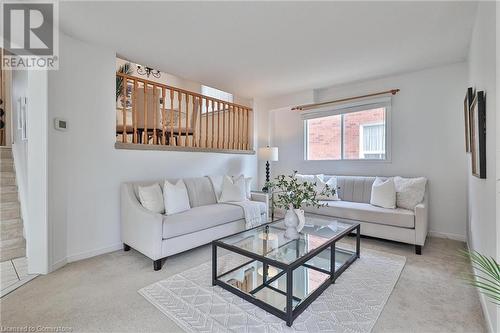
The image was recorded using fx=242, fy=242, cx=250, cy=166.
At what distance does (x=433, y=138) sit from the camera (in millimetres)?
3457

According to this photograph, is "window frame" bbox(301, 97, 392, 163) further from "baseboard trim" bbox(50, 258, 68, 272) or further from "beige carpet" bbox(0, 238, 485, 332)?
"baseboard trim" bbox(50, 258, 68, 272)

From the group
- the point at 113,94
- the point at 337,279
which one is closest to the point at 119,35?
the point at 113,94

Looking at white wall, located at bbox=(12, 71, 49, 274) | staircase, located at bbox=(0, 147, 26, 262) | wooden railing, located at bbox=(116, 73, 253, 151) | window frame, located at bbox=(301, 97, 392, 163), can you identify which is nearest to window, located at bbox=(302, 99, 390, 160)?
window frame, located at bbox=(301, 97, 392, 163)

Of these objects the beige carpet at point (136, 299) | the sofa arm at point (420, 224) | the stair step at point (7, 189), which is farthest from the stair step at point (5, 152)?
the sofa arm at point (420, 224)

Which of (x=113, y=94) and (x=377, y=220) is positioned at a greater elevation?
(x=113, y=94)

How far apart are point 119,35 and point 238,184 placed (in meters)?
2.42

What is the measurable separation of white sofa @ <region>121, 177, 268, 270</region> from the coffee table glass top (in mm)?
654

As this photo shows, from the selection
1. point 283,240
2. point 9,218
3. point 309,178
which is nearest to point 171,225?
point 283,240

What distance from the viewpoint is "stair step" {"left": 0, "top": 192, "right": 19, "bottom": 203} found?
2885mm

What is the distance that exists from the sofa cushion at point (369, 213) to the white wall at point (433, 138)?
0.78 m

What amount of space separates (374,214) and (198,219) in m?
2.24

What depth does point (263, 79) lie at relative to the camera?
3.99 m

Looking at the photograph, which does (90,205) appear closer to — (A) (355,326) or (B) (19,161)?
(B) (19,161)

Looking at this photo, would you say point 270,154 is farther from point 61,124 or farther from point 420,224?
point 61,124
